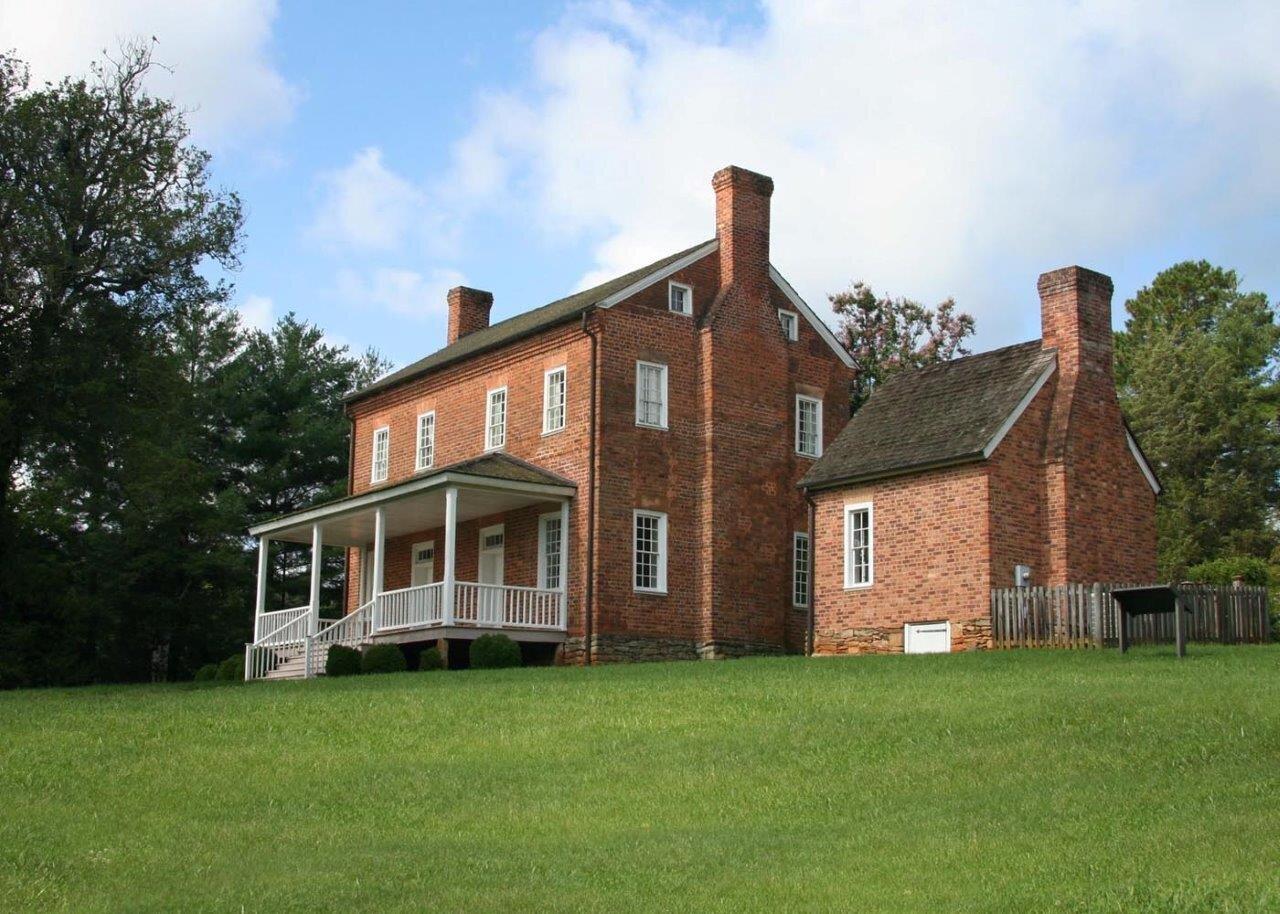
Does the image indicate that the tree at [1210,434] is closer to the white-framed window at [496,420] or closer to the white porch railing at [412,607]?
the white-framed window at [496,420]

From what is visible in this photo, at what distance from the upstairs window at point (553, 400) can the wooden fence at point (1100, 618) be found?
31.7 ft

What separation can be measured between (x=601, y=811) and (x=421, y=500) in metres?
17.5

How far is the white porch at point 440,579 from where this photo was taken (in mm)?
27891

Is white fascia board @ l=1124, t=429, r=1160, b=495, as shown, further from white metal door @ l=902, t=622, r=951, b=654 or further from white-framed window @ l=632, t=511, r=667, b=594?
white-framed window @ l=632, t=511, r=667, b=594

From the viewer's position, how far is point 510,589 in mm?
28578

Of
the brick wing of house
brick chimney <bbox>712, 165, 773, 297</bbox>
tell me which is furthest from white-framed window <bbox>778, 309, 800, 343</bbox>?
brick chimney <bbox>712, 165, 773, 297</bbox>

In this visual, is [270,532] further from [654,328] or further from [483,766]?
[483,766]

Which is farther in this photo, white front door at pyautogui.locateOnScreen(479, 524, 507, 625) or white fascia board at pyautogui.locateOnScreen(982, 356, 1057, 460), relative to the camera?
white front door at pyautogui.locateOnScreen(479, 524, 507, 625)

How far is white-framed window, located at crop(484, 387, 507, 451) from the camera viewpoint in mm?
32000

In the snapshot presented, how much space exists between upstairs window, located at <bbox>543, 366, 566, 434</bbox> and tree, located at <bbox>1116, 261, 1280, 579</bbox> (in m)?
22.7

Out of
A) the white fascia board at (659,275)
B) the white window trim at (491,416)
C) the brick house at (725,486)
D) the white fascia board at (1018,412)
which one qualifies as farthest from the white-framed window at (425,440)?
the white fascia board at (1018,412)

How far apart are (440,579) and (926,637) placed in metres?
11.5

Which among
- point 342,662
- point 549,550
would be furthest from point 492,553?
point 342,662

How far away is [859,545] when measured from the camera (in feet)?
90.7
